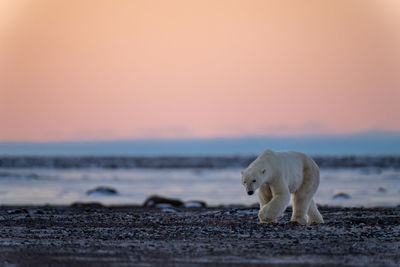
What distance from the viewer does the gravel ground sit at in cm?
744

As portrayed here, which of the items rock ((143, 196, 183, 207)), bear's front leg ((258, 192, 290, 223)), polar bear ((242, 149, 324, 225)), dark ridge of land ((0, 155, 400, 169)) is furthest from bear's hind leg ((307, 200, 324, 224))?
dark ridge of land ((0, 155, 400, 169))

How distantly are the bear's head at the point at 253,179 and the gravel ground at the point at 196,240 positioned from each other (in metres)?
0.70

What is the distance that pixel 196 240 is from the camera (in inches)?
364

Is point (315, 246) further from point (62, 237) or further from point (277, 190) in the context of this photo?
point (62, 237)

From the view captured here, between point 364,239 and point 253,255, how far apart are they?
2365 mm

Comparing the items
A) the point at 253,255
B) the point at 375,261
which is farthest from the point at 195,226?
the point at 375,261

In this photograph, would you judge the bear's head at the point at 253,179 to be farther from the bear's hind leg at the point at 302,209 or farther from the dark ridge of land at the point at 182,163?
the dark ridge of land at the point at 182,163

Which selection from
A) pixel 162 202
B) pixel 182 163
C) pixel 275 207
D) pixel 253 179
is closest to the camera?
pixel 253 179

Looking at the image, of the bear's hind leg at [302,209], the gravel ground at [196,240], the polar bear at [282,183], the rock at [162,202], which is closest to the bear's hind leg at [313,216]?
the polar bear at [282,183]

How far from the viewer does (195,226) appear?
11.1m

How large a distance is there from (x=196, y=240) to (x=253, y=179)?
1656 mm

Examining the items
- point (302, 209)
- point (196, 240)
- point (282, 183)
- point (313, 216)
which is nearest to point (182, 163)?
point (313, 216)

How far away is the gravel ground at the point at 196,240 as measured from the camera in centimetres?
744

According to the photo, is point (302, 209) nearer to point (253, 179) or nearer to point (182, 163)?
point (253, 179)
